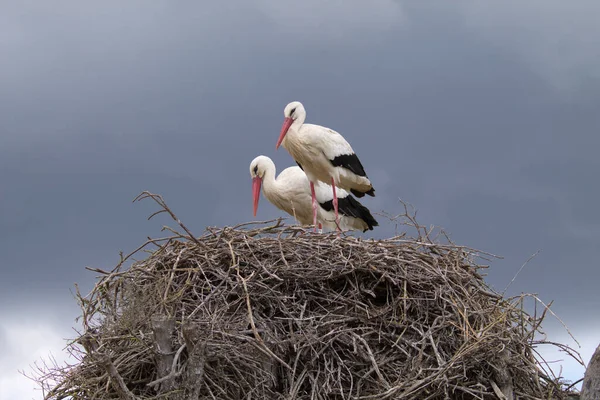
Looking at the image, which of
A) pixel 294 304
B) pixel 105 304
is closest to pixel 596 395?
pixel 294 304

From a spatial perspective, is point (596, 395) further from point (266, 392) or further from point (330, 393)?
point (266, 392)

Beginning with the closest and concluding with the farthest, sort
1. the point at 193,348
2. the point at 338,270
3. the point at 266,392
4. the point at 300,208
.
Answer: the point at 193,348
the point at 266,392
the point at 338,270
the point at 300,208

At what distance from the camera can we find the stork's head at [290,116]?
9.65 m

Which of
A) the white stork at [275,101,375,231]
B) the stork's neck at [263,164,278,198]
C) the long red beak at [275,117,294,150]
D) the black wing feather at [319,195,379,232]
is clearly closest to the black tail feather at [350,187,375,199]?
the white stork at [275,101,375,231]

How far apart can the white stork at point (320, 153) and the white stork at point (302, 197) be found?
0.46 metres

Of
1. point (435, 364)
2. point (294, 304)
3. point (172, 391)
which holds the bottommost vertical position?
point (172, 391)

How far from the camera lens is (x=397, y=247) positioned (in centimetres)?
658

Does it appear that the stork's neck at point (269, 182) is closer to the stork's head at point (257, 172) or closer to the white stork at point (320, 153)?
the stork's head at point (257, 172)

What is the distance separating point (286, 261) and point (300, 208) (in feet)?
14.2

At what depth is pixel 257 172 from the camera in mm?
10461

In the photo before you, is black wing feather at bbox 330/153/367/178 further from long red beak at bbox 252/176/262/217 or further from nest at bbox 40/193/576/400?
nest at bbox 40/193/576/400

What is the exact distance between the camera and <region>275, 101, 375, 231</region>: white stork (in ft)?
30.7

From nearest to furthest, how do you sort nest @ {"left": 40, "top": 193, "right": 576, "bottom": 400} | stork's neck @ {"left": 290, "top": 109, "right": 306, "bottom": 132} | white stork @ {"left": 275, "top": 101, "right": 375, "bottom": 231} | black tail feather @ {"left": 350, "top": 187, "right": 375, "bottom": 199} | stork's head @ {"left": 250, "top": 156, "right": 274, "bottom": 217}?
nest @ {"left": 40, "top": 193, "right": 576, "bottom": 400}
white stork @ {"left": 275, "top": 101, "right": 375, "bottom": 231}
stork's neck @ {"left": 290, "top": 109, "right": 306, "bottom": 132}
black tail feather @ {"left": 350, "top": 187, "right": 375, "bottom": 199}
stork's head @ {"left": 250, "top": 156, "right": 274, "bottom": 217}

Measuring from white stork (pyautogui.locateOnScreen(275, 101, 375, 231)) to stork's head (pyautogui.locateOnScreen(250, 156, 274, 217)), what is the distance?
67 centimetres
